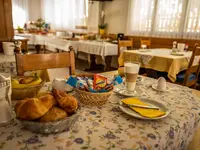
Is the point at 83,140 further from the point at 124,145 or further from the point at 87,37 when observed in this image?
the point at 87,37

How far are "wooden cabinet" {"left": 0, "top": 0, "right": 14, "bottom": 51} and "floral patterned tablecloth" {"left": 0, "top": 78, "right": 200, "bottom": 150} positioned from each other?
202 centimetres

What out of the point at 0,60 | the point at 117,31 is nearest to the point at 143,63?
the point at 0,60

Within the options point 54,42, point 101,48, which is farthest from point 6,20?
point 54,42

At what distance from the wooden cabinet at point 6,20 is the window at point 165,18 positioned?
9.16 ft

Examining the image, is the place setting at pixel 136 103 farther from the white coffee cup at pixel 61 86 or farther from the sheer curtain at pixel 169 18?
the sheer curtain at pixel 169 18

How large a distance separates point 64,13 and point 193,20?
468 centimetres

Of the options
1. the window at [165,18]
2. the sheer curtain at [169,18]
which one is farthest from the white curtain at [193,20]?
the sheer curtain at [169,18]

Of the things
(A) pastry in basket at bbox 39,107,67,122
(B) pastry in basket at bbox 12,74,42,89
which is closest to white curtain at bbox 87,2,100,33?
(B) pastry in basket at bbox 12,74,42,89

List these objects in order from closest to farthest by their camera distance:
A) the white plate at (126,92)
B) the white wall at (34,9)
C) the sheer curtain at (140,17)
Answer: the white plate at (126,92), the sheer curtain at (140,17), the white wall at (34,9)

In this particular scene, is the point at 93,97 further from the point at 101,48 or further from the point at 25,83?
the point at 101,48

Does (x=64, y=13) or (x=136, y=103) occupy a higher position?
(x=64, y=13)

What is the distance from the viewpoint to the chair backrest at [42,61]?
3.55 ft

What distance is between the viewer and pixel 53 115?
A: 1.59 ft

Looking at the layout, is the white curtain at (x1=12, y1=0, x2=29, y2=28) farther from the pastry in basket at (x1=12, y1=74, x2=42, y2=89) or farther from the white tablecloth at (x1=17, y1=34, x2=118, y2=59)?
the pastry in basket at (x1=12, y1=74, x2=42, y2=89)
